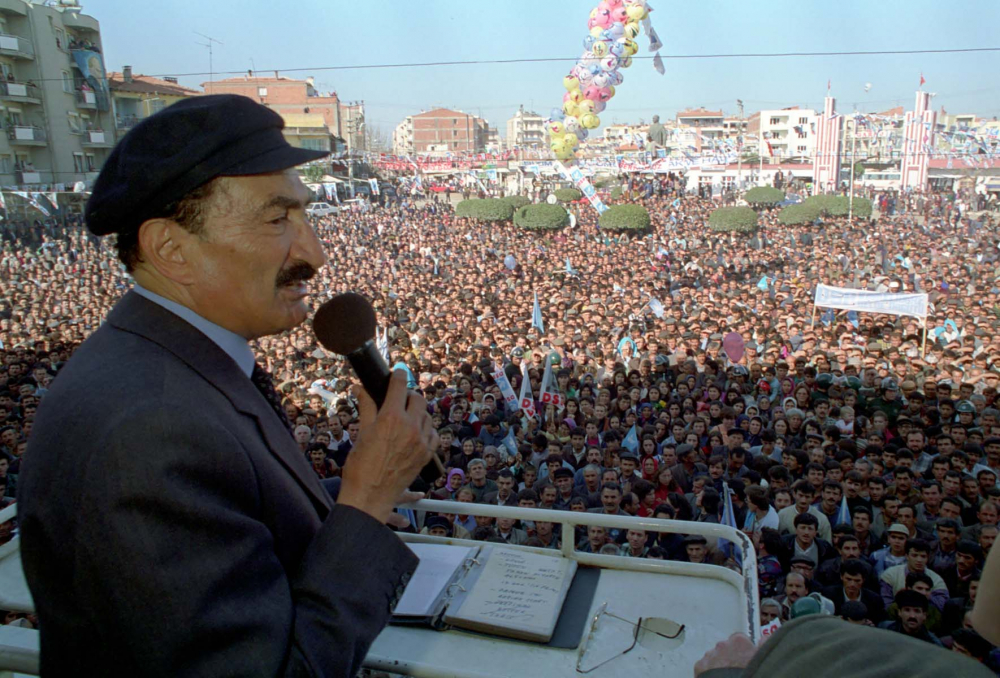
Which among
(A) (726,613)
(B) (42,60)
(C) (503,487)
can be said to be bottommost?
(C) (503,487)

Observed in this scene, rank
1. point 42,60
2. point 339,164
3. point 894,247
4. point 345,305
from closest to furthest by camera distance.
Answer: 1. point 345,305
2. point 894,247
3. point 42,60
4. point 339,164

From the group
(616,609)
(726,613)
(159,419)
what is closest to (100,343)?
(159,419)

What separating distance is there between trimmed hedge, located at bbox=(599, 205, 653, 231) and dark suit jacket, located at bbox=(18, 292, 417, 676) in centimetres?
2334

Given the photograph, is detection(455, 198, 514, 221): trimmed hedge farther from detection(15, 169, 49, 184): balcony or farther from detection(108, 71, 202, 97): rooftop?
detection(15, 169, 49, 184): balcony

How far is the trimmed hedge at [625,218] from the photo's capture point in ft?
77.3

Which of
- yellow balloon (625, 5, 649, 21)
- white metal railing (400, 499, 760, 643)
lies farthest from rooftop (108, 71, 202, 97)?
white metal railing (400, 499, 760, 643)

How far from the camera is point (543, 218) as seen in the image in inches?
981

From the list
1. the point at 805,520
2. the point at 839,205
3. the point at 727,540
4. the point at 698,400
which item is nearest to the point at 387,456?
the point at 727,540

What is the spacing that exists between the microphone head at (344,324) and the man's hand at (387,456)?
225 millimetres

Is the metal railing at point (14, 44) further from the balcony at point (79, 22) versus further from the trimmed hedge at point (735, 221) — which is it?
the trimmed hedge at point (735, 221)

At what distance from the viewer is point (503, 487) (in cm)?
513

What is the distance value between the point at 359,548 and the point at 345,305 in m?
0.48

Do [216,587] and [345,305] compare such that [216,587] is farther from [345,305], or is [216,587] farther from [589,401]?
[589,401]

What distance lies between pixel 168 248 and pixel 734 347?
8.15m
